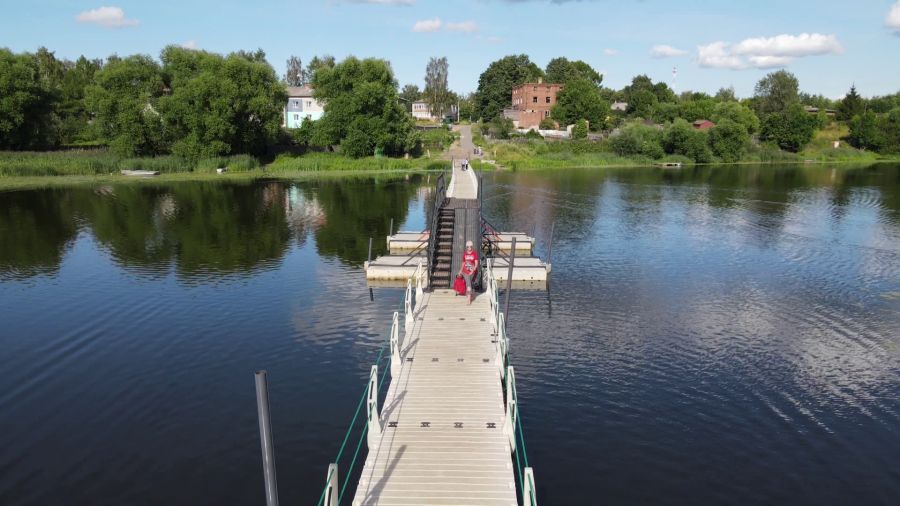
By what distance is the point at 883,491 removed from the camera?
16.3 metres

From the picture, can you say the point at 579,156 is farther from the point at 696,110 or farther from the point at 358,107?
the point at 696,110

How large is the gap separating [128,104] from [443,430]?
320ft

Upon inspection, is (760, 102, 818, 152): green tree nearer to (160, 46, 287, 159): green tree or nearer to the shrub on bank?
the shrub on bank

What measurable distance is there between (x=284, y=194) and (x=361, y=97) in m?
34.6

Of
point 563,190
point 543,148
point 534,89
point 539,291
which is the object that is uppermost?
point 534,89

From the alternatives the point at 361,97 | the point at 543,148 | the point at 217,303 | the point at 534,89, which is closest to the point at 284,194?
the point at 361,97

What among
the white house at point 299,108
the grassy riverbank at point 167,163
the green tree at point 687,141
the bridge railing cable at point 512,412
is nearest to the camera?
the bridge railing cable at point 512,412

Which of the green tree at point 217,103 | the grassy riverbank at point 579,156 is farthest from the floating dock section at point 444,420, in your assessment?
the grassy riverbank at point 579,156

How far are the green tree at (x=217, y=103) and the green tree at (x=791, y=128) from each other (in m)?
116

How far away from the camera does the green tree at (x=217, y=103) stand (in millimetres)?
92312

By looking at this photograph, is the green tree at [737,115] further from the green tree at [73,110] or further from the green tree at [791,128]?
the green tree at [73,110]

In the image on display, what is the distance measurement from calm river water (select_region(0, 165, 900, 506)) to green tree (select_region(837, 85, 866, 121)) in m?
129

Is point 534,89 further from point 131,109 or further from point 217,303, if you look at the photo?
point 217,303

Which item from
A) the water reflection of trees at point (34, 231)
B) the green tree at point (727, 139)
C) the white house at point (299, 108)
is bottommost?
the water reflection of trees at point (34, 231)
